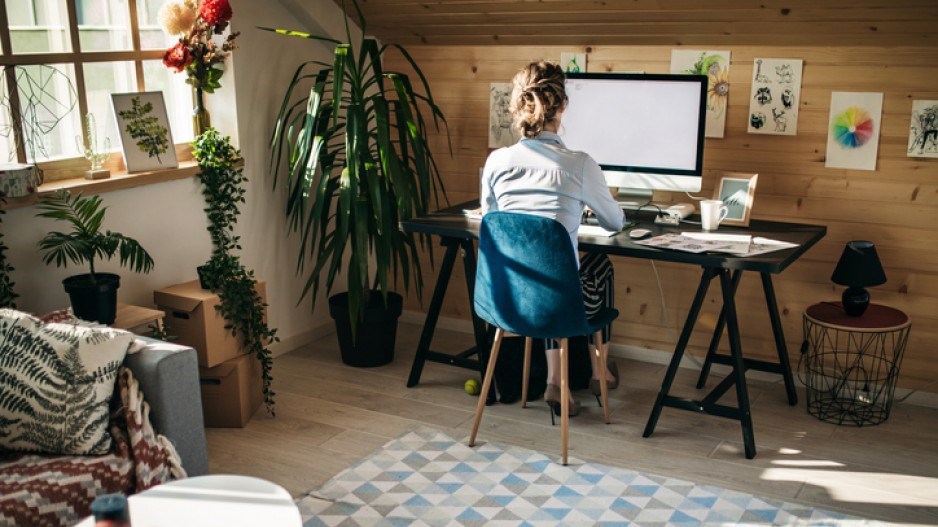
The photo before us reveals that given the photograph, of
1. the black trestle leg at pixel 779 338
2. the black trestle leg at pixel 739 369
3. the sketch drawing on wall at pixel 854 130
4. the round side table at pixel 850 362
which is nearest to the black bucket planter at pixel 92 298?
the black trestle leg at pixel 739 369

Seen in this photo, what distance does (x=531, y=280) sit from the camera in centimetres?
289

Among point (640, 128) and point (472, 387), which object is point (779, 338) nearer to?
point (640, 128)

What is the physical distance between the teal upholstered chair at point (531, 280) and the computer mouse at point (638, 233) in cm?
37

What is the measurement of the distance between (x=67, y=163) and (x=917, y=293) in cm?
310

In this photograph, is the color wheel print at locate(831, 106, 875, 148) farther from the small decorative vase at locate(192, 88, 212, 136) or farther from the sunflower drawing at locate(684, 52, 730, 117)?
the small decorative vase at locate(192, 88, 212, 136)

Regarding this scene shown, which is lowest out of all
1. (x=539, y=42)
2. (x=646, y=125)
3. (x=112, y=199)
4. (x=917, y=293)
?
(x=917, y=293)

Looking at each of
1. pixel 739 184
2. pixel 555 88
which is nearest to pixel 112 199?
pixel 555 88

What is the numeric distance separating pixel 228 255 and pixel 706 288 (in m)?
1.80

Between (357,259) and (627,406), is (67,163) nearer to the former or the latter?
(357,259)

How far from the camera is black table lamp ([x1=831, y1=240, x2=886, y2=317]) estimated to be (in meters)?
3.31

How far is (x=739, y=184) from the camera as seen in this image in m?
3.46

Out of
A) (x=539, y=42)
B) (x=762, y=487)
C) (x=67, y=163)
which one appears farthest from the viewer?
(x=539, y=42)

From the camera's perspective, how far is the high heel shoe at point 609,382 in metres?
3.56

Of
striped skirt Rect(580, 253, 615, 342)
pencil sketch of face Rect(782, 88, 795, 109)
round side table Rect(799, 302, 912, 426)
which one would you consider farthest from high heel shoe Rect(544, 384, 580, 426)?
pencil sketch of face Rect(782, 88, 795, 109)
